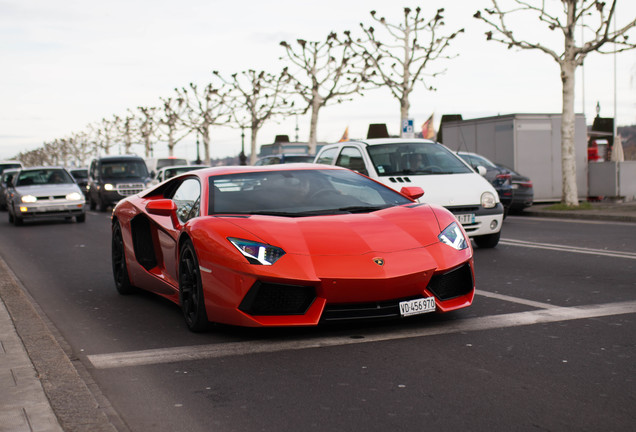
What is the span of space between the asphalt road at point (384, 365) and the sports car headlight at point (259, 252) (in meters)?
0.57

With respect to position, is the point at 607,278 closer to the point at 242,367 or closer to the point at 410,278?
the point at 410,278

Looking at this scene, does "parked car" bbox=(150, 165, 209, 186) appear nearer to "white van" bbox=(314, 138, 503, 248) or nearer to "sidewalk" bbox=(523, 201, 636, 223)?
"sidewalk" bbox=(523, 201, 636, 223)

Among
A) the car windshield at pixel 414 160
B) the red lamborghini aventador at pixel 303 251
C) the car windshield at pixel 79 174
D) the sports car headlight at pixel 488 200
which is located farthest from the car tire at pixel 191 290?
the car windshield at pixel 79 174

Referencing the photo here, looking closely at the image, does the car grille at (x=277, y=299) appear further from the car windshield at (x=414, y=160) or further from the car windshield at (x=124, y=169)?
the car windshield at (x=124, y=169)

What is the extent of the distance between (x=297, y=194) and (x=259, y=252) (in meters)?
1.21

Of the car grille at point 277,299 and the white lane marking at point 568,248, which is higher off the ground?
the car grille at point 277,299

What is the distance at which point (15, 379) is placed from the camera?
476 cm

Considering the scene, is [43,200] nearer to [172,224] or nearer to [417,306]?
[172,224]

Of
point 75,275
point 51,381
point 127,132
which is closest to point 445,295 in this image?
point 51,381

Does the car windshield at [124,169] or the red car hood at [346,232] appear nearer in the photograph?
the red car hood at [346,232]

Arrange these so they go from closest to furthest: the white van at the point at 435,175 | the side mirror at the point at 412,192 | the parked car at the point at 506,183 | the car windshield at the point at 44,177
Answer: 1. the side mirror at the point at 412,192
2. the white van at the point at 435,175
3. the parked car at the point at 506,183
4. the car windshield at the point at 44,177

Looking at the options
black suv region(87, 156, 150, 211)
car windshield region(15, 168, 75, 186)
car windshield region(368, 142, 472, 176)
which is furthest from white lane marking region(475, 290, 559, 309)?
black suv region(87, 156, 150, 211)

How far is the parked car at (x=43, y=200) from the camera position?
22.1 meters

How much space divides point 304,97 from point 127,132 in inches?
2128
